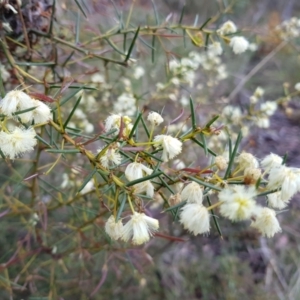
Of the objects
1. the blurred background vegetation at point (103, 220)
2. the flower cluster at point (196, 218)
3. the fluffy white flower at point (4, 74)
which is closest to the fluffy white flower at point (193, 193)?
the flower cluster at point (196, 218)

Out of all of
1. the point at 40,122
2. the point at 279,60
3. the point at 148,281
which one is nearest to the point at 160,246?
the point at 148,281

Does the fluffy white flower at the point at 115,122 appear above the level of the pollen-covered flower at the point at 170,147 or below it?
above

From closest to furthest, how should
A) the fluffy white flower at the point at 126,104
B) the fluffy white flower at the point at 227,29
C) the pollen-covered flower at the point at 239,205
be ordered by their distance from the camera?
1. the pollen-covered flower at the point at 239,205
2. the fluffy white flower at the point at 227,29
3. the fluffy white flower at the point at 126,104

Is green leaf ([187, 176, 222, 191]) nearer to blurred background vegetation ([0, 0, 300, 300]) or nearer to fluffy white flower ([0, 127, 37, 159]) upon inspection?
fluffy white flower ([0, 127, 37, 159])

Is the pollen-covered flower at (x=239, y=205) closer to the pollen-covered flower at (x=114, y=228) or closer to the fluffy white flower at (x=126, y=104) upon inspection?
the pollen-covered flower at (x=114, y=228)

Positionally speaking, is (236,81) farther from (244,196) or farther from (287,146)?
(244,196)

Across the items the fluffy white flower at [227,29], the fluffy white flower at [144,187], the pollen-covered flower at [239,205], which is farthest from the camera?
the fluffy white flower at [227,29]

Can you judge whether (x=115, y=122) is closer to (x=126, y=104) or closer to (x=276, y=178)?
(x=276, y=178)
